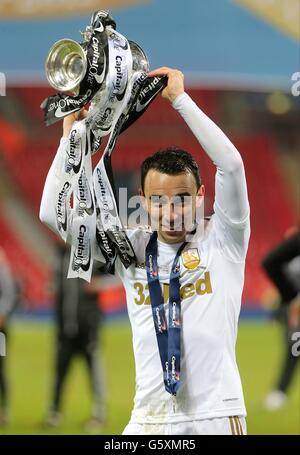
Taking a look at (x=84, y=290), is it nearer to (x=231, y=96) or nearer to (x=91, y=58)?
(x=91, y=58)

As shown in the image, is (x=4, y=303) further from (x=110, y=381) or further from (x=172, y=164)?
(x=172, y=164)

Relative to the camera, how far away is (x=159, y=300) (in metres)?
2.57

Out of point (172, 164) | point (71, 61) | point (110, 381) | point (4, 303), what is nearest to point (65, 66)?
point (71, 61)

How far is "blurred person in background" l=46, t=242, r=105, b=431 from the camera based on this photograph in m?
6.50

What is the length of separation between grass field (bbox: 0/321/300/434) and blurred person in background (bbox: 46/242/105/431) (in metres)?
0.28

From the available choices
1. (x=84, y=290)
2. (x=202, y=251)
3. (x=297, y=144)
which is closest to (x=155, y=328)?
(x=202, y=251)

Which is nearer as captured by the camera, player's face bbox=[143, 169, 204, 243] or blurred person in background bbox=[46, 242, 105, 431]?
player's face bbox=[143, 169, 204, 243]

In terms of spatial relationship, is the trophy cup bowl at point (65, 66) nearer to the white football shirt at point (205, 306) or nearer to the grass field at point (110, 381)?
the white football shirt at point (205, 306)

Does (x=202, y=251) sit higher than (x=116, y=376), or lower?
lower

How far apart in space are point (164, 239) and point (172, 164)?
0.74 ft

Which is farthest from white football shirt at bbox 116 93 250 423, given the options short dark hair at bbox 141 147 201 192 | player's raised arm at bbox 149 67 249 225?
short dark hair at bbox 141 147 201 192

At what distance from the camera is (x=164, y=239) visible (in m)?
2.64

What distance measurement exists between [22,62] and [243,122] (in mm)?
6472

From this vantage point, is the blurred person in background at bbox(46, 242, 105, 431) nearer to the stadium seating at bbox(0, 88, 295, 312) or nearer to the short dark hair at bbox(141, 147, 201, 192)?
the stadium seating at bbox(0, 88, 295, 312)
